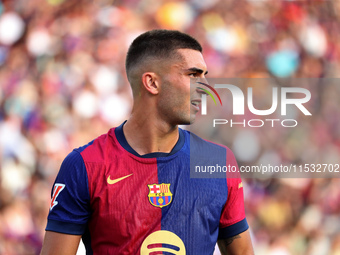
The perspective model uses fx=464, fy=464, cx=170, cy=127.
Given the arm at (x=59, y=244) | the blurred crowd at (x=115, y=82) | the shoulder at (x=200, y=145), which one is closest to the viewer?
the arm at (x=59, y=244)

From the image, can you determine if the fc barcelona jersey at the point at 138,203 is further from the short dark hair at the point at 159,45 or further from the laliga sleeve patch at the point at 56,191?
the short dark hair at the point at 159,45

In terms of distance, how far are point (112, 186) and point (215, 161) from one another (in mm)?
431

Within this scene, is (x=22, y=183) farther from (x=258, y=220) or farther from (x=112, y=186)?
(x=112, y=186)

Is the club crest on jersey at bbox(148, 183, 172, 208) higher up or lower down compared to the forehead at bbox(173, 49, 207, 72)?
lower down

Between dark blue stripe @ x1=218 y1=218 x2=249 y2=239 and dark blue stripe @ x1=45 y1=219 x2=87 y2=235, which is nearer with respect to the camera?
dark blue stripe @ x1=45 y1=219 x2=87 y2=235

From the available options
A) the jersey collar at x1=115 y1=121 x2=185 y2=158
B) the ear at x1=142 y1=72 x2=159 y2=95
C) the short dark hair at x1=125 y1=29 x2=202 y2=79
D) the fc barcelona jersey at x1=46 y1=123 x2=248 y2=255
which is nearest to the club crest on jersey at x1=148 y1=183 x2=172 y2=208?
the fc barcelona jersey at x1=46 y1=123 x2=248 y2=255

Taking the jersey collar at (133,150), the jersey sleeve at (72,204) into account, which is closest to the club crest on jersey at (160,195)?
the jersey collar at (133,150)

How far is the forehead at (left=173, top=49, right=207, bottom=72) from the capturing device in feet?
5.46

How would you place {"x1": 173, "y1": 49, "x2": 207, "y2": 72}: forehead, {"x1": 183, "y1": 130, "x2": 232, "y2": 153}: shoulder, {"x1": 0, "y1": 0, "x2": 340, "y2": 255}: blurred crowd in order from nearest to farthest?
{"x1": 173, "y1": 49, "x2": 207, "y2": 72}: forehead, {"x1": 183, "y1": 130, "x2": 232, "y2": 153}: shoulder, {"x1": 0, "y1": 0, "x2": 340, "y2": 255}: blurred crowd

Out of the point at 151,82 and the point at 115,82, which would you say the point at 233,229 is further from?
the point at 115,82

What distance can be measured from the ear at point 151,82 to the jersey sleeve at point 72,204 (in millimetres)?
362

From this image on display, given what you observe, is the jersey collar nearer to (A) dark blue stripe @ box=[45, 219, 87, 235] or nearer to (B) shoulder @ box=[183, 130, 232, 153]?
(B) shoulder @ box=[183, 130, 232, 153]

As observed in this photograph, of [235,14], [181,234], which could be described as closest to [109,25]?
[235,14]

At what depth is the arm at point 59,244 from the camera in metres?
1.52
